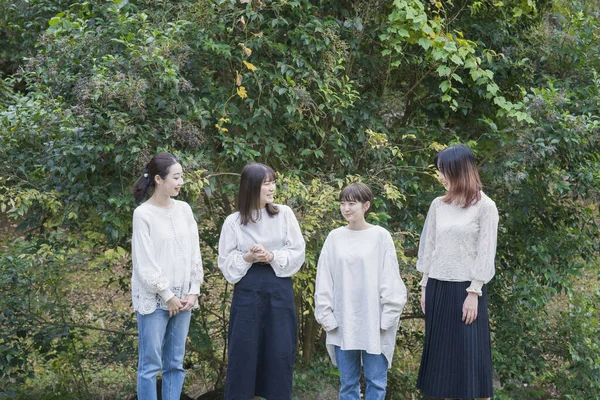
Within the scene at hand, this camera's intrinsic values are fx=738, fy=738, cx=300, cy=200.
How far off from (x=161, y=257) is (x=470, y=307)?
1695mm

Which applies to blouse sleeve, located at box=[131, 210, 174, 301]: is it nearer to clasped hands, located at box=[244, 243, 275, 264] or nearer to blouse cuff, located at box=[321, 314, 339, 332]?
clasped hands, located at box=[244, 243, 275, 264]

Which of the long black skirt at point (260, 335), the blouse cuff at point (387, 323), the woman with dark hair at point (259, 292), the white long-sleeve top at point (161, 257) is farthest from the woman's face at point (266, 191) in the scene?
the blouse cuff at point (387, 323)

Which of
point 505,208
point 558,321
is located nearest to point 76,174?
point 505,208

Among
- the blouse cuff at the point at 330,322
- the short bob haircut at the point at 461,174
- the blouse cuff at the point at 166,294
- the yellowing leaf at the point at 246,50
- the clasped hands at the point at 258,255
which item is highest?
the yellowing leaf at the point at 246,50

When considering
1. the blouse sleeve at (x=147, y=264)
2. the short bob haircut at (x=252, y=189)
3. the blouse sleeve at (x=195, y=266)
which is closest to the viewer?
the blouse sleeve at (x=147, y=264)

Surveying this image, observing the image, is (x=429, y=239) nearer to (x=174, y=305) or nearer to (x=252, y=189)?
(x=252, y=189)

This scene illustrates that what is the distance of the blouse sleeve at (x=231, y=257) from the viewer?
4.02 m

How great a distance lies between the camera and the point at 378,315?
4.05 meters

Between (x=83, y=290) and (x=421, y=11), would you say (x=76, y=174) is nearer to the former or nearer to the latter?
(x=421, y=11)

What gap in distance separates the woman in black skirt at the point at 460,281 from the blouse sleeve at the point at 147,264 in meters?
1.48

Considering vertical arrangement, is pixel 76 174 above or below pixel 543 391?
above

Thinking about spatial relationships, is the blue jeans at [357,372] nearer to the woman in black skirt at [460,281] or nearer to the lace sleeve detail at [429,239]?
the woman in black skirt at [460,281]

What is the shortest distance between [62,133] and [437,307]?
263 centimetres

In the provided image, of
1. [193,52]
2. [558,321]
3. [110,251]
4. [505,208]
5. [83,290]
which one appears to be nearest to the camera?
[110,251]
